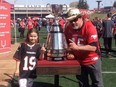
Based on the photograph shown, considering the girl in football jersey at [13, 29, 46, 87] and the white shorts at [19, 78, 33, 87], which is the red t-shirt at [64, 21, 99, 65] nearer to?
the girl in football jersey at [13, 29, 46, 87]

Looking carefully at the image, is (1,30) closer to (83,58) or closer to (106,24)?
(106,24)

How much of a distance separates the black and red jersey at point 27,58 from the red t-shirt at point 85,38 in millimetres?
680

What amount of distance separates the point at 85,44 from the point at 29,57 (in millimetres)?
1130

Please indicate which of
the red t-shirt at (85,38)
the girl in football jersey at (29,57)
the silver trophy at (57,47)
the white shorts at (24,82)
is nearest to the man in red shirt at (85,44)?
the red t-shirt at (85,38)

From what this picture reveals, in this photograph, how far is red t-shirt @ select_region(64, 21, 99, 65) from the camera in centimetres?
521

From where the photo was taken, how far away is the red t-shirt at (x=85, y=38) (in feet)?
17.1

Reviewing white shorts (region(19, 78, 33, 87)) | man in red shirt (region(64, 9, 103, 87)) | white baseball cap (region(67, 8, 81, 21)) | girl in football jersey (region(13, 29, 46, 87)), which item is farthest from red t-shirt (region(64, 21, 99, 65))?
white shorts (region(19, 78, 33, 87))

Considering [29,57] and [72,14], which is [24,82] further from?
[72,14]

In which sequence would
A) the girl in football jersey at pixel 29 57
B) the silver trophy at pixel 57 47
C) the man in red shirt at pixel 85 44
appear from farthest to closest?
the girl in football jersey at pixel 29 57 < the silver trophy at pixel 57 47 < the man in red shirt at pixel 85 44

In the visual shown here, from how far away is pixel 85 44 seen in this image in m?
5.32

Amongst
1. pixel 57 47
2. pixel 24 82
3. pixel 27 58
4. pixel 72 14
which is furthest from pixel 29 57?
pixel 72 14

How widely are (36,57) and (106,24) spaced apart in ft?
31.4

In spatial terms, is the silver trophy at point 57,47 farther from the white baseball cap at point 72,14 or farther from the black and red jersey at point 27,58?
the white baseball cap at point 72,14

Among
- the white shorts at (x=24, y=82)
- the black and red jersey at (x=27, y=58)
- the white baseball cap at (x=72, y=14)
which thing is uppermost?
the white baseball cap at (x=72, y=14)
